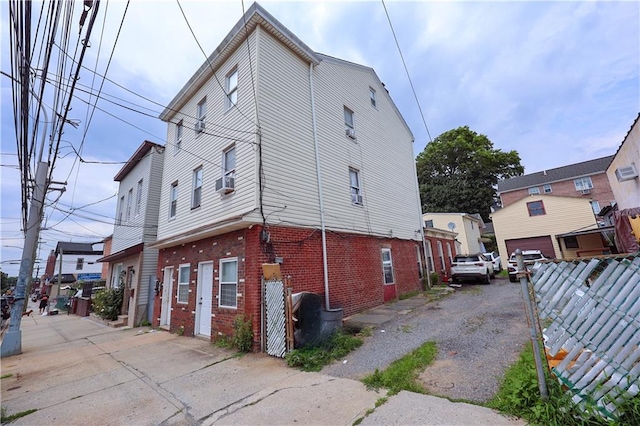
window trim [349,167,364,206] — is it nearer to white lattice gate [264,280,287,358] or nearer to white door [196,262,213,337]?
white lattice gate [264,280,287,358]

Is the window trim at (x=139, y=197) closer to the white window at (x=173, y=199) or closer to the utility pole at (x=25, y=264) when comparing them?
the white window at (x=173, y=199)

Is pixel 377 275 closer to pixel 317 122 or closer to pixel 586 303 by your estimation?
pixel 317 122

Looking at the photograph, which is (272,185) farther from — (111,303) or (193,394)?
(111,303)

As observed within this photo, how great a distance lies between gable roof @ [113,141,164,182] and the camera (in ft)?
45.9

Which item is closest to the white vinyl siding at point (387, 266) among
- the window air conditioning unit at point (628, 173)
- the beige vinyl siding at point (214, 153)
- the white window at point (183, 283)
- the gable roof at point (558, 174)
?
the beige vinyl siding at point (214, 153)

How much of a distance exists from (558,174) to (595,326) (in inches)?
1488

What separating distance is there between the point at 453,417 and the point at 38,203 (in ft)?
40.3

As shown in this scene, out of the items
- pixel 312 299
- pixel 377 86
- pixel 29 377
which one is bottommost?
pixel 29 377

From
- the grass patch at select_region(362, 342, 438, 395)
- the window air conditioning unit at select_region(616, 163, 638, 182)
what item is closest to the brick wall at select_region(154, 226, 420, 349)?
the grass patch at select_region(362, 342, 438, 395)

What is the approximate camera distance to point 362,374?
4.60m

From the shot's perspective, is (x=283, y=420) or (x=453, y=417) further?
(x=283, y=420)

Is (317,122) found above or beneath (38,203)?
above

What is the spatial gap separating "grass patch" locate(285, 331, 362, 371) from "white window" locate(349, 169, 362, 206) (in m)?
5.67

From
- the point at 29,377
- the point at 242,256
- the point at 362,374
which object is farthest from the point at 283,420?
the point at 29,377
